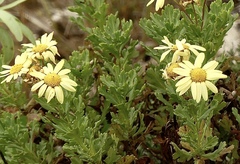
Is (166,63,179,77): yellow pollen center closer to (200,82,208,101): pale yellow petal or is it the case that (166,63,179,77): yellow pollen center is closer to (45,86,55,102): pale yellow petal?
(200,82,208,101): pale yellow petal

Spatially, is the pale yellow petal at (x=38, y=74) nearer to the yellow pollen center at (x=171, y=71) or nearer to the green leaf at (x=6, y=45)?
the yellow pollen center at (x=171, y=71)

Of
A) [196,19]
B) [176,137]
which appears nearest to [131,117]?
[176,137]

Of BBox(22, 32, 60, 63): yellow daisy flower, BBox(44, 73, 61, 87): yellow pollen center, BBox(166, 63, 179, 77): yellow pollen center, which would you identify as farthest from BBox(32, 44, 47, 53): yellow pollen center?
BBox(166, 63, 179, 77): yellow pollen center

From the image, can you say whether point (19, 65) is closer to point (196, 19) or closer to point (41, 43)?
point (41, 43)

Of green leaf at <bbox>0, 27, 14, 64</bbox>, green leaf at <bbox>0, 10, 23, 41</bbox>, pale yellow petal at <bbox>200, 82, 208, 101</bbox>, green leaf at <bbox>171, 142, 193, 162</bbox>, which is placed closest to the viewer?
pale yellow petal at <bbox>200, 82, 208, 101</bbox>

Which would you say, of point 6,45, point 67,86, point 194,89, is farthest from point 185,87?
point 6,45

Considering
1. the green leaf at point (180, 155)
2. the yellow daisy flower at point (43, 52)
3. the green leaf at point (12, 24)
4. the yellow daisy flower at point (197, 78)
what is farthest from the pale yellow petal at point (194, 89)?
the green leaf at point (12, 24)

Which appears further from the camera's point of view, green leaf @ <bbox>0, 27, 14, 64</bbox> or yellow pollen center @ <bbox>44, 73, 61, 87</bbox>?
green leaf @ <bbox>0, 27, 14, 64</bbox>

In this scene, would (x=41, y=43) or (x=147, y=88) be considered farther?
(x=147, y=88)
